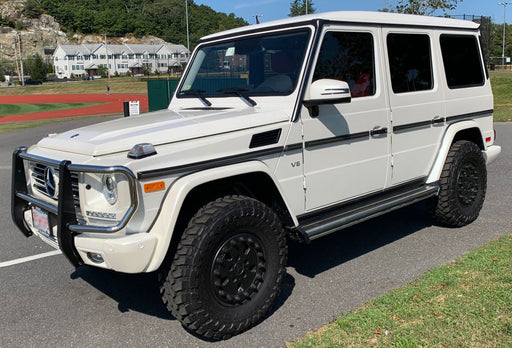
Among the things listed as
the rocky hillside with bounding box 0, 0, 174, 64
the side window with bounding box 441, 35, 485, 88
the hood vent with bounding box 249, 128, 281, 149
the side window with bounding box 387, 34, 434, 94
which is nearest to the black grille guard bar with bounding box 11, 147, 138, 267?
the hood vent with bounding box 249, 128, 281, 149

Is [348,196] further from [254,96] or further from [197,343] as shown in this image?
[197,343]

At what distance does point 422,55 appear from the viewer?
16.4 ft

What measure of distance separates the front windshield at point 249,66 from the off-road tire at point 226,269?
1.15 meters

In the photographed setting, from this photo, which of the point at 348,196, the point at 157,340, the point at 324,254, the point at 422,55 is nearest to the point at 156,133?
the point at 157,340

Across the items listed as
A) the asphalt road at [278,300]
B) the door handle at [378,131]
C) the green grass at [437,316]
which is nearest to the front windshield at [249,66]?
the door handle at [378,131]

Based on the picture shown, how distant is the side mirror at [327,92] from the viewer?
Result: 362 cm

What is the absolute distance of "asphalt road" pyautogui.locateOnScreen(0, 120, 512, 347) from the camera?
11.5 feet

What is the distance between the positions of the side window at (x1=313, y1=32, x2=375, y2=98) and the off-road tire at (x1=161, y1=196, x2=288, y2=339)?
4.37 ft

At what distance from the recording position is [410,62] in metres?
4.84

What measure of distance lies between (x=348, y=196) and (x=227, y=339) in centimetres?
163

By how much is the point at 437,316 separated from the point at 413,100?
2.19 meters

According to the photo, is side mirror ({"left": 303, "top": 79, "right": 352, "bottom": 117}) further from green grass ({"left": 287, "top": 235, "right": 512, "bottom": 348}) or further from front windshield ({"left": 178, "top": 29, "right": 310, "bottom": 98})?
green grass ({"left": 287, "top": 235, "right": 512, "bottom": 348})

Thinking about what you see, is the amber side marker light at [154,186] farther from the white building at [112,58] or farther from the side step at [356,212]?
the white building at [112,58]

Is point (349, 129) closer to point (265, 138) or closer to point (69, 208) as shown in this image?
point (265, 138)
